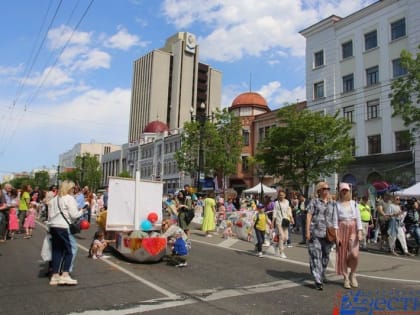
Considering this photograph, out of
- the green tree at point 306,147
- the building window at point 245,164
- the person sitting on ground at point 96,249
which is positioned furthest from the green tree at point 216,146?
the person sitting on ground at point 96,249

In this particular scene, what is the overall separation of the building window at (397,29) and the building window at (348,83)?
4.56m

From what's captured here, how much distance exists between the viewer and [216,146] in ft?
130

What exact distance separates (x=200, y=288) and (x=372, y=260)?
6.33 meters

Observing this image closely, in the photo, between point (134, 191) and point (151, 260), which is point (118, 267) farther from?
point (134, 191)

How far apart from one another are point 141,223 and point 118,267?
1.81 meters

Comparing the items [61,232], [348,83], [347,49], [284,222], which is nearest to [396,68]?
[348,83]

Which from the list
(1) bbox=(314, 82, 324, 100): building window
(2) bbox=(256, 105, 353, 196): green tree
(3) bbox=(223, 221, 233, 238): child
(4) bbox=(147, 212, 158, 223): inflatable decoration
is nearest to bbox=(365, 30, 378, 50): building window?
(1) bbox=(314, 82, 324, 100): building window

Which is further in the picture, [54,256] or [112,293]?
[54,256]

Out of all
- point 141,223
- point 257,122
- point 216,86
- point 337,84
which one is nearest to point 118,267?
point 141,223

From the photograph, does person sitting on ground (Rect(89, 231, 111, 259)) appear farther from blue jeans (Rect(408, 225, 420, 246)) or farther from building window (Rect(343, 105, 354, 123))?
building window (Rect(343, 105, 354, 123))

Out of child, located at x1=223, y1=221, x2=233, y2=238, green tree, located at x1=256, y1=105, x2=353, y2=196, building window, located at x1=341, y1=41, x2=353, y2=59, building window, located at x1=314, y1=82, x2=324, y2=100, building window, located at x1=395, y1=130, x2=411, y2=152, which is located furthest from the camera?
building window, located at x1=314, y1=82, x2=324, y2=100

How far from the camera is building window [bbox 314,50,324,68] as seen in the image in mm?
36956

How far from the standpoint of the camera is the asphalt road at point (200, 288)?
18.6ft

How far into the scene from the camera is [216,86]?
10756 centimetres
